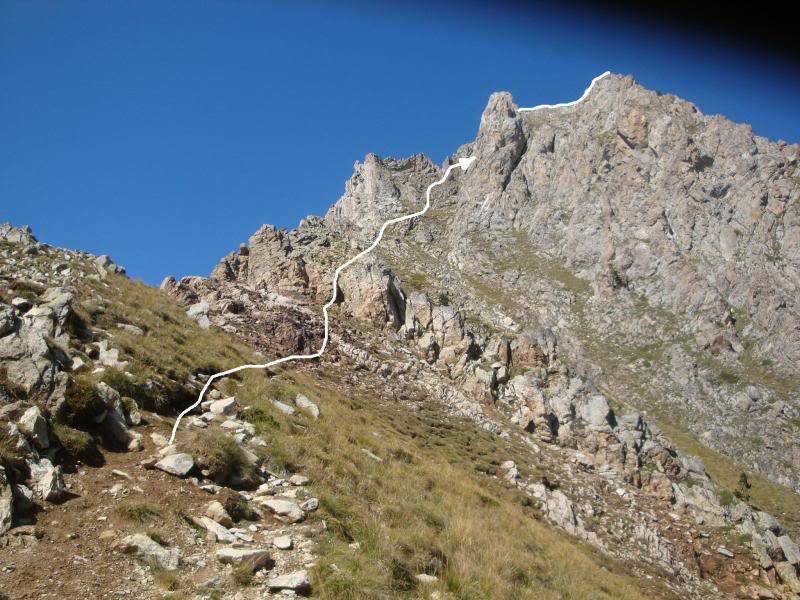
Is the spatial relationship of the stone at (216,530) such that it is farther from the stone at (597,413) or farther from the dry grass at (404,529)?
the stone at (597,413)

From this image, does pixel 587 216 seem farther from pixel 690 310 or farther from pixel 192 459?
pixel 192 459

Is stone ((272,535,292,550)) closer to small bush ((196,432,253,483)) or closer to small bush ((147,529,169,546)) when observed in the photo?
small bush ((147,529,169,546))

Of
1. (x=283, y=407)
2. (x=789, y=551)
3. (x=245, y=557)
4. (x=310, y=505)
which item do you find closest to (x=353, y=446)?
(x=283, y=407)

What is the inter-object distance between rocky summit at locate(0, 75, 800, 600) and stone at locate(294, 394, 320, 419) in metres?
0.09

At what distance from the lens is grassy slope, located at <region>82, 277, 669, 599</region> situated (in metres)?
7.60

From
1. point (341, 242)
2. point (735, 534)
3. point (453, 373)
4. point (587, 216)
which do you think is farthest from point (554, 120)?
point (735, 534)

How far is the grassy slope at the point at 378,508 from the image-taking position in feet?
24.9

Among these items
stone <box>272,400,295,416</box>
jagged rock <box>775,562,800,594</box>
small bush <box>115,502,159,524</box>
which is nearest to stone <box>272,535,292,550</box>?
small bush <box>115,502,159,524</box>

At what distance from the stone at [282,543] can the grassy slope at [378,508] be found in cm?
49

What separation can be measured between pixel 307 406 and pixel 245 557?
8538 millimetres

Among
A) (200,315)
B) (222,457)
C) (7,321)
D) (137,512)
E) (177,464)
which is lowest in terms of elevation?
(137,512)

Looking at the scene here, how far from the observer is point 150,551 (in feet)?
21.0

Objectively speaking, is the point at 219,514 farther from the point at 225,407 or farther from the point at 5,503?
the point at 225,407

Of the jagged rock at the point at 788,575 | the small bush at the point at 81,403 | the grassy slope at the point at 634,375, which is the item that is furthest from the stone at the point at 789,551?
the grassy slope at the point at 634,375
